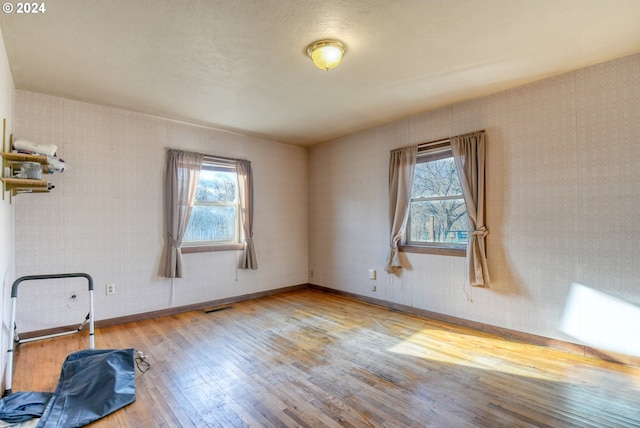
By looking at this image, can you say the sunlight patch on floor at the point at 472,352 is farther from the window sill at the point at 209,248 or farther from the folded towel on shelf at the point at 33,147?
the folded towel on shelf at the point at 33,147

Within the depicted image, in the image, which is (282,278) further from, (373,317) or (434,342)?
(434,342)

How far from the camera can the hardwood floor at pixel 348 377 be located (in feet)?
6.33

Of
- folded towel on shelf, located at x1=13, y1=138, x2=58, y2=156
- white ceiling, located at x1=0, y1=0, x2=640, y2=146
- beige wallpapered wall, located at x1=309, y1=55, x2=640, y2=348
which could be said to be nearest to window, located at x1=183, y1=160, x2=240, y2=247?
white ceiling, located at x1=0, y1=0, x2=640, y2=146

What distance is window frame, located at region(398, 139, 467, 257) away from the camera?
3670 millimetres

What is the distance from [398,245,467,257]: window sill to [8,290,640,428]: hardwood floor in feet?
2.77

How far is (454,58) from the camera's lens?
2627 millimetres

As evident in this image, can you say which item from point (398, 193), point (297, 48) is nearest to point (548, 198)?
point (398, 193)

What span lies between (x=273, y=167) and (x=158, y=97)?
218 cm

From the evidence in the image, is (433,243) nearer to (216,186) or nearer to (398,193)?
(398,193)

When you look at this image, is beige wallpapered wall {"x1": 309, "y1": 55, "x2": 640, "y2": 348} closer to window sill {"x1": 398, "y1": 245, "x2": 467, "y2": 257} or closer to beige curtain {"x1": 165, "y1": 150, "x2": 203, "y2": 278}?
window sill {"x1": 398, "y1": 245, "x2": 467, "y2": 257}

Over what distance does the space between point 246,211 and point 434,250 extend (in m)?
2.80

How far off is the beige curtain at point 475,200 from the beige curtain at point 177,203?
11.5 ft

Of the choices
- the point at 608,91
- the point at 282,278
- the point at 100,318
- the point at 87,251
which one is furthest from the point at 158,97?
the point at 608,91

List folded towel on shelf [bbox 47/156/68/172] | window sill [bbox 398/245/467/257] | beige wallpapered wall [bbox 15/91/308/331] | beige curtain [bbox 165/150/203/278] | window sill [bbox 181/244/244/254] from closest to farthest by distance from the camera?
folded towel on shelf [bbox 47/156/68/172]
beige wallpapered wall [bbox 15/91/308/331]
window sill [bbox 398/245/467/257]
beige curtain [bbox 165/150/203/278]
window sill [bbox 181/244/244/254]
